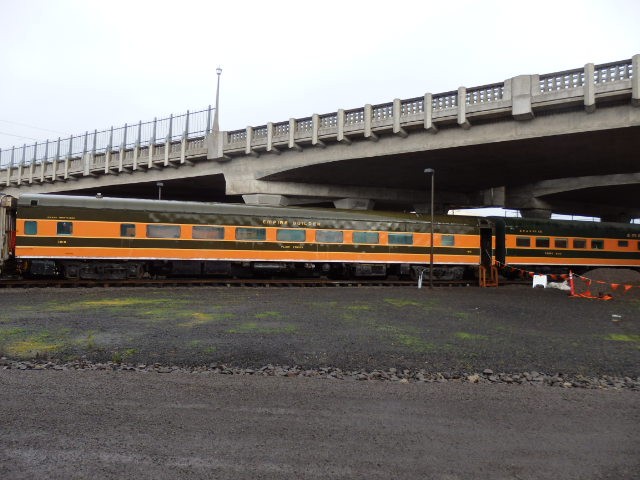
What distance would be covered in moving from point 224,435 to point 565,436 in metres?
3.56

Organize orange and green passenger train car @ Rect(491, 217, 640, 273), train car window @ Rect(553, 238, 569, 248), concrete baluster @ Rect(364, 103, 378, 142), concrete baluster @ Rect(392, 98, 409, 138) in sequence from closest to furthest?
1. concrete baluster @ Rect(392, 98, 409, 138)
2. concrete baluster @ Rect(364, 103, 378, 142)
3. orange and green passenger train car @ Rect(491, 217, 640, 273)
4. train car window @ Rect(553, 238, 569, 248)

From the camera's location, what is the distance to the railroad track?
17562 mm

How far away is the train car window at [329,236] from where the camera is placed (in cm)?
2166

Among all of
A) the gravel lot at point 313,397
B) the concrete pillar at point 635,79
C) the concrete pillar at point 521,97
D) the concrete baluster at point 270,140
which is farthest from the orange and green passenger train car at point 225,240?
the concrete pillar at point 635,79

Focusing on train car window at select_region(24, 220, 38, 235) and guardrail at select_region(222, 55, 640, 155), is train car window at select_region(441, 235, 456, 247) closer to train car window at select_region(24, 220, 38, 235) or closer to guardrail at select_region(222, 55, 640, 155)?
guardrail at select_region(222, 55, 640, 155)

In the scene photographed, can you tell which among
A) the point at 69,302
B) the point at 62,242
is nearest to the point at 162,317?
the point at 69,302

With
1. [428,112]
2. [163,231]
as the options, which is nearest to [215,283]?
[163,231]

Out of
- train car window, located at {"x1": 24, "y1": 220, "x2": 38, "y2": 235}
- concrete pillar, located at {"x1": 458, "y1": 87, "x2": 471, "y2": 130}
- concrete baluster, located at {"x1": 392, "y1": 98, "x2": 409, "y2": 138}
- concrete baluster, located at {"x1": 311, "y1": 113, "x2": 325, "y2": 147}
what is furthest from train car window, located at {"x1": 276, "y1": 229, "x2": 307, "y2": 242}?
train car window, located at {"x1": 24, "y1": 220, "x2": 38, "y2": 235}

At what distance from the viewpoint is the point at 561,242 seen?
88.1 ft

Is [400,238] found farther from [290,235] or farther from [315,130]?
[315,130]

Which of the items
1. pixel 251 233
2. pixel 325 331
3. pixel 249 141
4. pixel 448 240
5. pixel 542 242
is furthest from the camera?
pixel 249 141

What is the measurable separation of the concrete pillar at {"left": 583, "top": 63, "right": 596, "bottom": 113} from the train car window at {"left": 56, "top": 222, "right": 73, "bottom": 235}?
2252 centimetres

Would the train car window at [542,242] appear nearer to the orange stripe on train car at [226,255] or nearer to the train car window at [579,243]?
the train car window at [579,243]

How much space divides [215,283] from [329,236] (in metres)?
6.12
